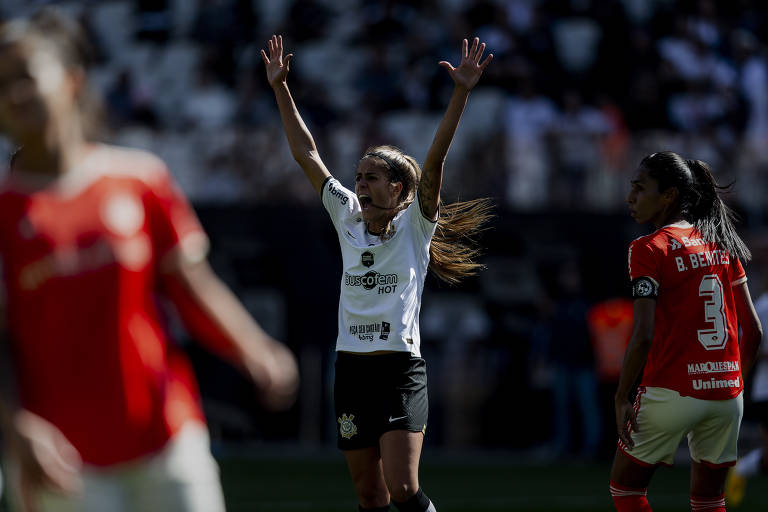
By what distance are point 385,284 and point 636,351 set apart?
4.18ft

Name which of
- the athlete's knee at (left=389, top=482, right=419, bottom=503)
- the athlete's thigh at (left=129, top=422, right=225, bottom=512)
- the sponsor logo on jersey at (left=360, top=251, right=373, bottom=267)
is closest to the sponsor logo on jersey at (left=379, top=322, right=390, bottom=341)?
the sponsor logo on jersey at (left=360, top=251, right=373, bottom=267)

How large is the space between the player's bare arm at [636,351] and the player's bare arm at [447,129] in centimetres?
113

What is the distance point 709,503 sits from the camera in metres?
6.06

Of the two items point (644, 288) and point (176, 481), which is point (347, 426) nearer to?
point (644, 288)

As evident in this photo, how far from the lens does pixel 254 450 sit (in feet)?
55.7

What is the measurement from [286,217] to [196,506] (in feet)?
46.2

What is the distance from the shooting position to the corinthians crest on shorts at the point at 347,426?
6.06 metres

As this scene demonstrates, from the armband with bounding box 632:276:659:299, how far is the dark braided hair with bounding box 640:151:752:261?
0.43m

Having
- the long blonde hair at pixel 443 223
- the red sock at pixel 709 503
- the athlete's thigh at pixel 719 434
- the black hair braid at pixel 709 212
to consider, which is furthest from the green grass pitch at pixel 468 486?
the black hair braid at pixel 709 212

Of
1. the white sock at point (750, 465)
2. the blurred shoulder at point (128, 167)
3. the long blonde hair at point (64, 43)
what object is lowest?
the white sock at point (750, 465)

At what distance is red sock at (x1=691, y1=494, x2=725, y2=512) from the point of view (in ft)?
19.9

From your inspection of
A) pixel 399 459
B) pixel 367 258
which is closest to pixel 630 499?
pixel 399 459

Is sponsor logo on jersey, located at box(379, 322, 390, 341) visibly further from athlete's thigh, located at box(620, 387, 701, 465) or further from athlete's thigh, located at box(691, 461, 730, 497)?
athlete's thigh, located at box(691, 461, 730, 497)

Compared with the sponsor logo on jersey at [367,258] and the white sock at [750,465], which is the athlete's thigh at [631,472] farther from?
the white sock at [750,465]
